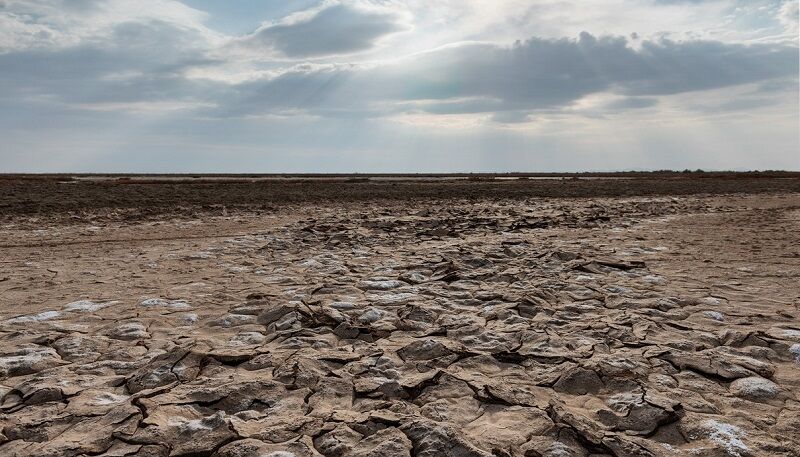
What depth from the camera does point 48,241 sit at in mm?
9273

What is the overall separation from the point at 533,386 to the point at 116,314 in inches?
149

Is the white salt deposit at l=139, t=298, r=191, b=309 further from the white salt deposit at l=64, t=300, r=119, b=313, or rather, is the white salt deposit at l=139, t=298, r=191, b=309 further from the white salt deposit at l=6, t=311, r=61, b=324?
the white salt deposit at l=6, t=311, r=61, b=324

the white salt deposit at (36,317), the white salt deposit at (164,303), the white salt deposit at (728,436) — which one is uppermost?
the white salt deposit at (164,303)

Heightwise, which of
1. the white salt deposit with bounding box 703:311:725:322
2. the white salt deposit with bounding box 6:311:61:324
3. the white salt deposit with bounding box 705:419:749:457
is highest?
the white salt deposit with bounding box 703:311:725:322

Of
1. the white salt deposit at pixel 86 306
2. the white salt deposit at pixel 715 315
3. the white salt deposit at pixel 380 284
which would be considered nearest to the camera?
the white salt deposit at pixel 715 315

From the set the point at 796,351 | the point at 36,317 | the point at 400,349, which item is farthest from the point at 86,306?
the point at 796,351

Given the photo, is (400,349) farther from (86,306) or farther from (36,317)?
(36,317)

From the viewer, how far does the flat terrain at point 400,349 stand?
8.85 ft

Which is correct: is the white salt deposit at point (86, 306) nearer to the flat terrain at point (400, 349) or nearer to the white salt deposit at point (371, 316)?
the flat terrain at point (400, 349)

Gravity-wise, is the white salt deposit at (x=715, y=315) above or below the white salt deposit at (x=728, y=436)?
above

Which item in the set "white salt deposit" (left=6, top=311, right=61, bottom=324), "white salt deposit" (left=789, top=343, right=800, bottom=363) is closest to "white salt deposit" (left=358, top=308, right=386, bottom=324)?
"white salt deposit" (left=6, top=311, right=61, bottom=324)

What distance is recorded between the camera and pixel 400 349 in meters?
3.94

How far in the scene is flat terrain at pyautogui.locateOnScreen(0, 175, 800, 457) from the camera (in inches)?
106

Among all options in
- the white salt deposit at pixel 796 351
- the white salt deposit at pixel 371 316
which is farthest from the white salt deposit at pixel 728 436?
the white salt deposit at pixel 371 316
